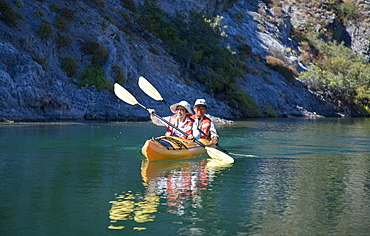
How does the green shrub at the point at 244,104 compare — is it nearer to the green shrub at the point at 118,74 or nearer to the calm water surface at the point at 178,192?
the green shrub at the point at 118,74

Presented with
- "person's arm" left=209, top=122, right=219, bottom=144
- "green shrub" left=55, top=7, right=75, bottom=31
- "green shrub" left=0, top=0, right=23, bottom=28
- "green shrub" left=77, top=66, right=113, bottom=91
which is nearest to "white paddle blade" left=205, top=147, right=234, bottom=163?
"person's arm" left=209, top=122, right=219, bottom=144

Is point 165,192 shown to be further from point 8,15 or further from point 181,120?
point 8,15

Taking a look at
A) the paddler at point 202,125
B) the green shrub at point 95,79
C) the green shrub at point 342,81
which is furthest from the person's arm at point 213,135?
the green shrub at point 342,81

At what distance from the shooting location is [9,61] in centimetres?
2652

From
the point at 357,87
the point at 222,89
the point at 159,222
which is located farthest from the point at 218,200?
the point at 357,87

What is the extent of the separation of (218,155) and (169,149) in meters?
1.38

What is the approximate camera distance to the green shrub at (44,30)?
30.0 metres

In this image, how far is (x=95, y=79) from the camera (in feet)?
97.7

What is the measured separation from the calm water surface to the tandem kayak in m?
0.23

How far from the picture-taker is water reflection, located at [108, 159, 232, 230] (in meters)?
7.36

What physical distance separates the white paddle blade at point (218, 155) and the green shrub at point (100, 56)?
1836cm

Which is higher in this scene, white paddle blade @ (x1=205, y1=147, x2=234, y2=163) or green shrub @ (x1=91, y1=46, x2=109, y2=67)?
green shrub @ (x1=91, y1=46, x2=109, y2=67)

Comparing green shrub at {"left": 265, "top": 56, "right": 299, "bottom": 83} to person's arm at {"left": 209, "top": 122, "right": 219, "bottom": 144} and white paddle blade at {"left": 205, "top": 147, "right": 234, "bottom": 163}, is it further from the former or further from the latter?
white paddle blade at {"left": 205, "top": 147, "right": 234, "bottom": 163}

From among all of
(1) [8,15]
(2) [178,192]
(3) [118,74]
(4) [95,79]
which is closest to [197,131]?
(2) [178,192]
